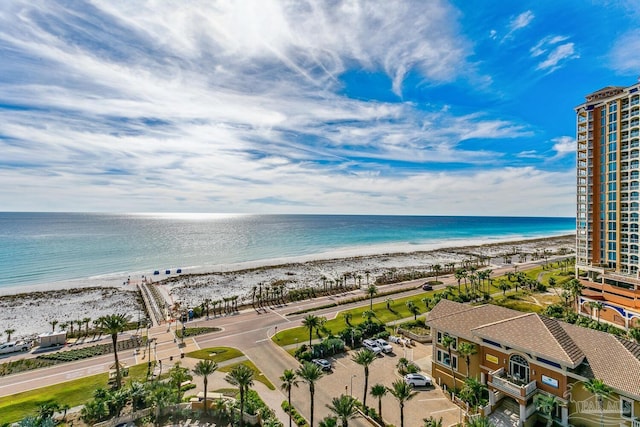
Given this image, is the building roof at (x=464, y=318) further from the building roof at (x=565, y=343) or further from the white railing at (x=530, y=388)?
the white railing at (x=530, y=388)

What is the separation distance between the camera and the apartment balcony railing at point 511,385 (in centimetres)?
2520

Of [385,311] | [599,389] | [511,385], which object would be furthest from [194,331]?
[599,389]

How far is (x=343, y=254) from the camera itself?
133500 mm

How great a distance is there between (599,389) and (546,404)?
3605 mm

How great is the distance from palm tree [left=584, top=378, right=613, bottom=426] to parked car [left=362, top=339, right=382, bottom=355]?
74.1 ft

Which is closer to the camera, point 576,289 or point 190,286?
point 576,289

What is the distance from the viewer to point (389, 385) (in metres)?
33.9

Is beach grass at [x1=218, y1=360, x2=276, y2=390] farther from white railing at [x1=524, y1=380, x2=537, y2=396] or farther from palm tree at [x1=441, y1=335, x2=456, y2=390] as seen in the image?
white railing at [x1=524, y1=380, x2=537, y2=396]

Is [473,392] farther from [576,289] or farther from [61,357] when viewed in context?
[61,357]

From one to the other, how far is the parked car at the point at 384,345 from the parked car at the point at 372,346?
0.51 meters

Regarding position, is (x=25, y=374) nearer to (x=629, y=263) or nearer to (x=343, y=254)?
(x=629, y=263)

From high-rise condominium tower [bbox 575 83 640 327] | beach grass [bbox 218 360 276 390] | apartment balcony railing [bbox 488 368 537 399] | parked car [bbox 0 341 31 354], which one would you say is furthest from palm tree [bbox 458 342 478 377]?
parked car [bbox 0 341 31 354]

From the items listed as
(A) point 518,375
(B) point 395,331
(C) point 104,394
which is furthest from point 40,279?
(A) point 518,375

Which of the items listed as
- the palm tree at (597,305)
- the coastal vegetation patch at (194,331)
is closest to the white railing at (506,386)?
the palm tree at (597,305)
